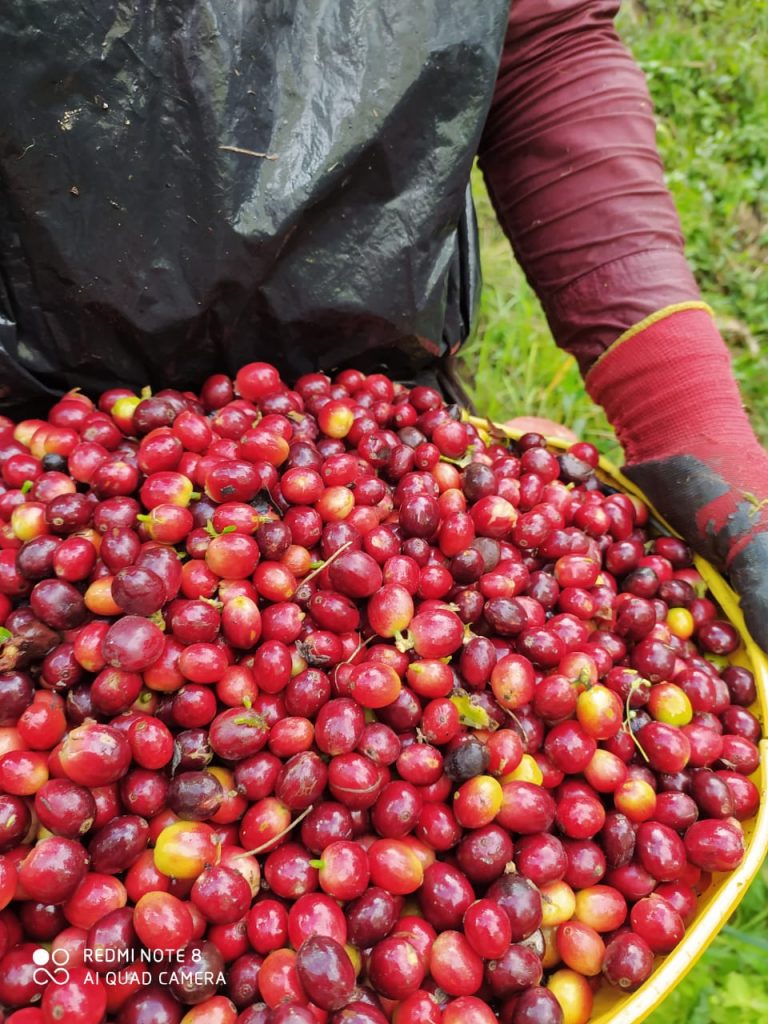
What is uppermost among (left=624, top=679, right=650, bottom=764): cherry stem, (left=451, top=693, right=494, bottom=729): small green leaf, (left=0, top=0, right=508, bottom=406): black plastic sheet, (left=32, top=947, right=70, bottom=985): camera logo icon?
(left=0, top=0, right=508, bottom=406): black plastic sheet

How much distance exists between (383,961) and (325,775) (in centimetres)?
32

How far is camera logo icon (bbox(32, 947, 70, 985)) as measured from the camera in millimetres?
A: 1238

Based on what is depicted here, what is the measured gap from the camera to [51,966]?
1.27 metres

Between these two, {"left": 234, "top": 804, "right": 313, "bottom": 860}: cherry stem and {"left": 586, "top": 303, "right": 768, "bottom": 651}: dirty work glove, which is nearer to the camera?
{"left": 234, "top": 804, "right": 313, "bottom": 860}: cherry stem

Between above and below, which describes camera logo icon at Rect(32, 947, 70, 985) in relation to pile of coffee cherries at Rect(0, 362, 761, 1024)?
below

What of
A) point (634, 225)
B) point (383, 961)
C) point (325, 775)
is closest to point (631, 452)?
point (634, 225)

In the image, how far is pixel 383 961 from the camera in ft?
4.27

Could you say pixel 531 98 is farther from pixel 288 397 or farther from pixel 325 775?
pixel 325 775

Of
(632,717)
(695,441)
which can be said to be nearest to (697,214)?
(695,441)

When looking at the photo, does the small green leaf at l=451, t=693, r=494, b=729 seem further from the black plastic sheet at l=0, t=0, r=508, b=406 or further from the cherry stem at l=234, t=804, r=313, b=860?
the black plastic sheet at l=0, t=0, r=508, b=406

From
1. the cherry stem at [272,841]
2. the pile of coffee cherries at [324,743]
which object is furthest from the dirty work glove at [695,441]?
the cherry stem at [272,841]

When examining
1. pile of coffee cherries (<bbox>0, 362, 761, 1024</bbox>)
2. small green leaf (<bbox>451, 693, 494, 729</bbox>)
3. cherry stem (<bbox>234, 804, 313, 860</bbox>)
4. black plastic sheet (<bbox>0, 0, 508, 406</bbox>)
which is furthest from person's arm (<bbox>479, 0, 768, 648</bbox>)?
cherry stem (<bbox>234, 804, 313, 860</bbox>)

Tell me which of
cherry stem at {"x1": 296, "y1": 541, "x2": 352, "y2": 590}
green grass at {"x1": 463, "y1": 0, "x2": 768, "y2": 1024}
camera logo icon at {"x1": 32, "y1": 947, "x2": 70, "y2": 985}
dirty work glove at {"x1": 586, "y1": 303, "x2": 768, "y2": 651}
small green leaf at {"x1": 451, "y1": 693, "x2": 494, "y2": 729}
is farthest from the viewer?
green grass at {"x1": 463, "y1": 0, "x2": 768, "y2": 1024}

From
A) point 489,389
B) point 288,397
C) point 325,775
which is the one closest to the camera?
point 325,775
